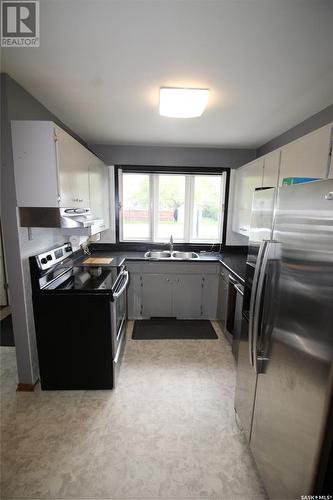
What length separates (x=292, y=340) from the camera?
108 cm

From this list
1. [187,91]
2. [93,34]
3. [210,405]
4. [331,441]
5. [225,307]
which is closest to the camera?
[331,441]

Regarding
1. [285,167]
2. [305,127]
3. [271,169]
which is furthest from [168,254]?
[305,127]

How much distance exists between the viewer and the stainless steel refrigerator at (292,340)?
2.93 ft

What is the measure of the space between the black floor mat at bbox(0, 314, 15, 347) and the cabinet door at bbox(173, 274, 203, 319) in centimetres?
204

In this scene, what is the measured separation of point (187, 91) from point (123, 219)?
2.19m

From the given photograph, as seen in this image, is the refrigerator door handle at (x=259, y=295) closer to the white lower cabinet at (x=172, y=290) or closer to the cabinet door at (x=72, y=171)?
the cabinet door at (x=72, y=171)

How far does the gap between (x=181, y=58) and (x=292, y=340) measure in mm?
1662

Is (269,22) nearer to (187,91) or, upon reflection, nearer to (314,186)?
(187,91)

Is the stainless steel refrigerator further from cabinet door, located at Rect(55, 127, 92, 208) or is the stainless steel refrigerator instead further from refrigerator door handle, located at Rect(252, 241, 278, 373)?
cabinet door, located at Rect(55, 127, 92, 208)

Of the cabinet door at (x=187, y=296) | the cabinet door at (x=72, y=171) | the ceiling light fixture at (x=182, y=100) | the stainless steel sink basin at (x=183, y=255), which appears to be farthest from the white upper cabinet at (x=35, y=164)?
the stainless steel sink basin at (x=183, y=255)

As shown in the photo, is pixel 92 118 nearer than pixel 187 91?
No

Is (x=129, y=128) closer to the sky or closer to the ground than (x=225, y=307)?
closer to the sky

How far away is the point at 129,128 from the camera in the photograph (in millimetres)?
2633

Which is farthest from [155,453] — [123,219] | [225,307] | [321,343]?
[123,219]
